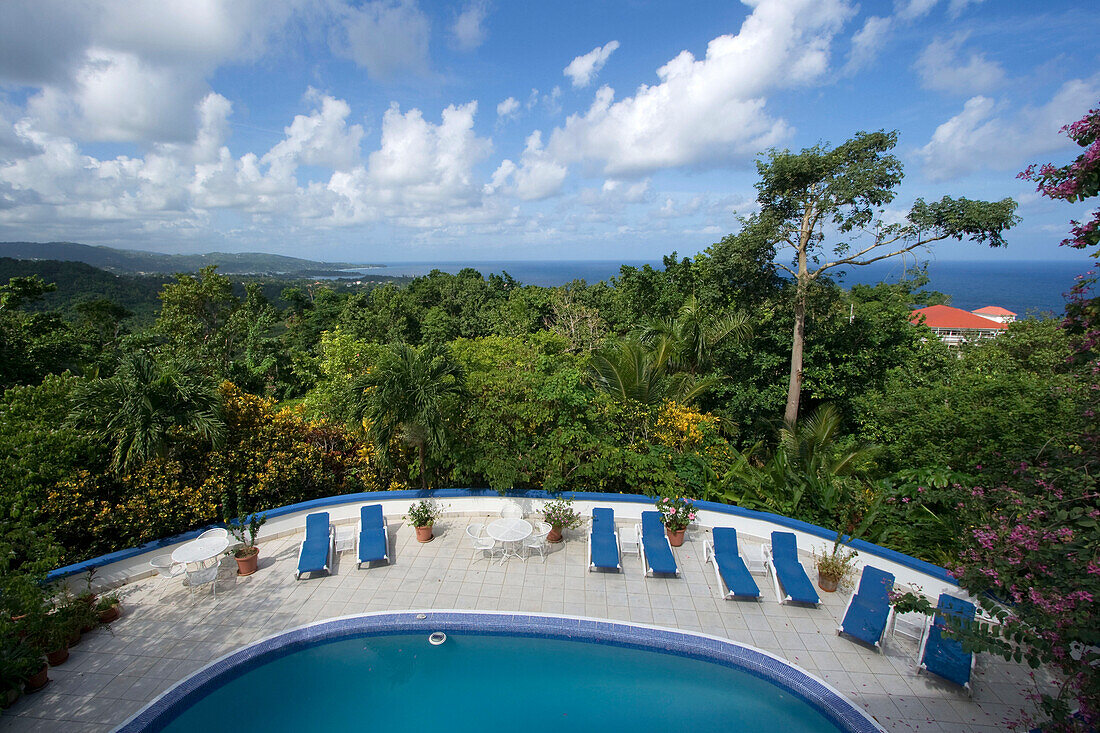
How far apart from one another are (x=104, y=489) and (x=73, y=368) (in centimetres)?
911

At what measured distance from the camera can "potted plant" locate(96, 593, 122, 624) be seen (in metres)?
7.05

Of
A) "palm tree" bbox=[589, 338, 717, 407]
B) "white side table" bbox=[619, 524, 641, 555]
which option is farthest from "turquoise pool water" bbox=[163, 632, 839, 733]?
"palm tree" bbox=[589, 338, 717, 407]

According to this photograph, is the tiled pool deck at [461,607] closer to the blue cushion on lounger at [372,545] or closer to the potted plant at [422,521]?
the potted plant at [422,521]

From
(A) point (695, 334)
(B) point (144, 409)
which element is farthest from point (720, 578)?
(B) point (144, 409)

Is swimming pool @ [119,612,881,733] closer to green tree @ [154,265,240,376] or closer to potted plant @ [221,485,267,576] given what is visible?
potted plant @ [221,485,267,576]

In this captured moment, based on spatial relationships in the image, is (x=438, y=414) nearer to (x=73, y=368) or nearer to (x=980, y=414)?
(x=980, y=414)

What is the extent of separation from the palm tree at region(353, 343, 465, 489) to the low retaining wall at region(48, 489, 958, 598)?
4.44ft

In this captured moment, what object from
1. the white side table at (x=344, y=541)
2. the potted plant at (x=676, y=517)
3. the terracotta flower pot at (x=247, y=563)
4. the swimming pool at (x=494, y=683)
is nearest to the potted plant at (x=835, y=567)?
the swimming pool at (x=494, y=683)

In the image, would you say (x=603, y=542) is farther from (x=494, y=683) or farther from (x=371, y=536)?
(x=371, y=536)

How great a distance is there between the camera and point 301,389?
3012 cm

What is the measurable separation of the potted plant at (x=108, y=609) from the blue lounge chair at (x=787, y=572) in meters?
9.83

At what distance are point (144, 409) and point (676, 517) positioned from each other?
9202mm

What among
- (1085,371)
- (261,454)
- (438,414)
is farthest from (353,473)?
(1085,371)

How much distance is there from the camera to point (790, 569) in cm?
773
